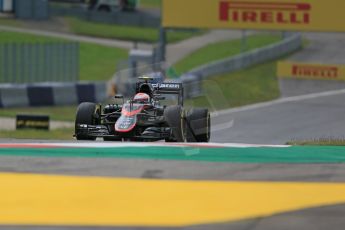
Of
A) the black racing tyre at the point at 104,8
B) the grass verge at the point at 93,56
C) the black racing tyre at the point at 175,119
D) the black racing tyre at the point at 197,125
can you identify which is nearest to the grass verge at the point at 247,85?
the grass verge at the point at 93,56

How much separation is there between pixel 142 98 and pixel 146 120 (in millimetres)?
441

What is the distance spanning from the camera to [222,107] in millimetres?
24141

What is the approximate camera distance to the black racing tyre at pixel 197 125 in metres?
14.1

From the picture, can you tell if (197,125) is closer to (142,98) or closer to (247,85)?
(142,98)

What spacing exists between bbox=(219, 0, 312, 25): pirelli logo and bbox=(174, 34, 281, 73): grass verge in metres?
7.31

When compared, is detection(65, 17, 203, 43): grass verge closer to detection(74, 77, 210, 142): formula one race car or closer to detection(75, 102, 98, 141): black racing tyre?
detection(74, 77, 210, 142): formula one race car

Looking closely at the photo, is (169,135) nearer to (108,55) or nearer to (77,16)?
(108,55)

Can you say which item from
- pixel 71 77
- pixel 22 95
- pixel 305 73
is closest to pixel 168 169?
pixel 22 95

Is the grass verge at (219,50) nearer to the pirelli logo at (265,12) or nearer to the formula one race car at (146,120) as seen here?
the pirelli logo at (265,12)

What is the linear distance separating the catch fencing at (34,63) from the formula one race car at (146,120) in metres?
12.3

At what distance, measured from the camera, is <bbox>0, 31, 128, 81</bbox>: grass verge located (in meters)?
34.2

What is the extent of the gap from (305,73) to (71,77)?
9.39m

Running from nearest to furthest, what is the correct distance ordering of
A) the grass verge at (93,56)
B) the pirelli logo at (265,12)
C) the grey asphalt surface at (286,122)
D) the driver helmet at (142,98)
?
the driver helmet at (142,98) < the grey asphalt surface at (286,122) < the pirelli logo at (265,12) < the grass verge at (93,56)

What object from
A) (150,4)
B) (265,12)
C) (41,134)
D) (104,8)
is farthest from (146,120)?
(150,4)
